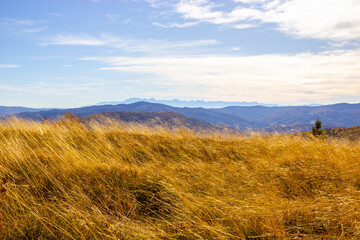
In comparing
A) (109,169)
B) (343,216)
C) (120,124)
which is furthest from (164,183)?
(120,124)

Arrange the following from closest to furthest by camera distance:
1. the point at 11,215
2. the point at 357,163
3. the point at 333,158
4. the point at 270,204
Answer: the point at 11,215 < the point at 270,204 < the point at 357,163 < the point at 333,158

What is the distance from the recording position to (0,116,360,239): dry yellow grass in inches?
102

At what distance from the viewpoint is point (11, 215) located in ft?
9.17

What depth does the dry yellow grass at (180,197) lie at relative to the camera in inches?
102

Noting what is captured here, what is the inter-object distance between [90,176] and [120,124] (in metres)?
5.66

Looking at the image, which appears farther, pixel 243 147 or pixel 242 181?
pixel 243 147

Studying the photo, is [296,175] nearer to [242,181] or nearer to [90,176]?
[242,181]

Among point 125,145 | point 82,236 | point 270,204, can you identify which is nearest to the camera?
point 82,236

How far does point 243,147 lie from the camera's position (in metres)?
7.42

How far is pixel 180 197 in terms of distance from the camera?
3336mm

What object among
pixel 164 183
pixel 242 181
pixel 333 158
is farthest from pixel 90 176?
pixel 333 158

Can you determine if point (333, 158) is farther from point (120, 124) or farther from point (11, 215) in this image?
point (120, 124)

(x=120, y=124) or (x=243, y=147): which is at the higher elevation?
(x=120, y=124)

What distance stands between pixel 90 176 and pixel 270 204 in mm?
3075
